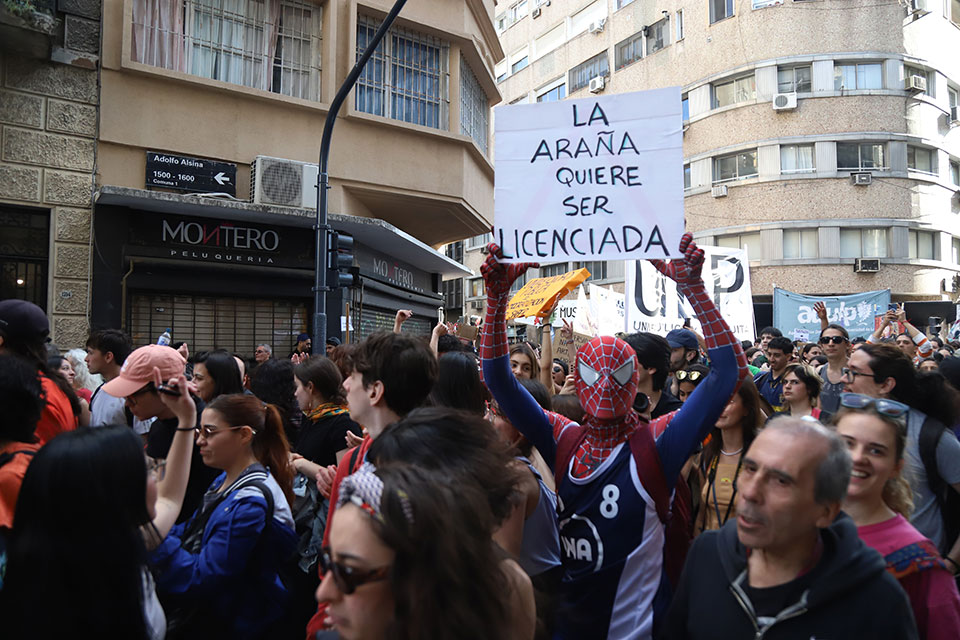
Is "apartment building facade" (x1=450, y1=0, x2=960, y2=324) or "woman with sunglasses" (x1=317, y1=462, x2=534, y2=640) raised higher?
"apartment building facade" (x1=450, y1=0, x2=960, y2=324)

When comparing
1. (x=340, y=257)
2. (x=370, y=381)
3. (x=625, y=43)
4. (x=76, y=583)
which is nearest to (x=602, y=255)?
(x=370, y=381)

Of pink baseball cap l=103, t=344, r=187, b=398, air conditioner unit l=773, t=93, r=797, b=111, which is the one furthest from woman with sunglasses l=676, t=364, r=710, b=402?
air conditioner unit l=773, t=93, r=797, b=111

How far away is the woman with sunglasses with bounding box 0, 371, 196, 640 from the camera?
1.75 m

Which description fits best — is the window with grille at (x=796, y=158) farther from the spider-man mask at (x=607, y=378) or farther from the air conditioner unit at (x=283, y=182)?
the spider-man mask at (x=607, y=378)

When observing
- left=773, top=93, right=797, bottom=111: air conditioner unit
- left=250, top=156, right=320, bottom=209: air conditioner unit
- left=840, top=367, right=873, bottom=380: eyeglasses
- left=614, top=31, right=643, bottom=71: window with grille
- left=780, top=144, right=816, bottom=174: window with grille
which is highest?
left=614, top=31, right=643, bottom=71: window with grille

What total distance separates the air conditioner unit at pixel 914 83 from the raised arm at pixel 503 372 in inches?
1221

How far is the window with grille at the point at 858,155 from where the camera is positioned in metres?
27.7

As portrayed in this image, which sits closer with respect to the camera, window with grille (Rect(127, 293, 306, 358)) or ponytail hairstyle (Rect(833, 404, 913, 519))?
ponytail hairstyle (Rect(833, 404, 913, 519))

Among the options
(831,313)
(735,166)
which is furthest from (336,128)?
(735,166)

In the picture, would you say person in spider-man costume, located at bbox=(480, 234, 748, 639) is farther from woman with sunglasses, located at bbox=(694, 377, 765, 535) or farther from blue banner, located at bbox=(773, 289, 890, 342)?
blue banner, located at bbox=(773, 289, 890, 342)

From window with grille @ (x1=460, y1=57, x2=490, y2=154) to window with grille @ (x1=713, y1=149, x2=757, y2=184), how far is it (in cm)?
1544

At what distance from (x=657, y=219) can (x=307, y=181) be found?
10.2 meters

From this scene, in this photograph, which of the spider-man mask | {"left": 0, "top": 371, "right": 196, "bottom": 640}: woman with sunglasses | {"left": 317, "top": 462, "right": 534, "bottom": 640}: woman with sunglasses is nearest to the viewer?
{"left": 317, "top": 462, "right": 534, "bottom": 640}: woman with sunglasses

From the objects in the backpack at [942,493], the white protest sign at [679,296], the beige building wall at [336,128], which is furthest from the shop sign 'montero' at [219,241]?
the backpack at [942,493]
